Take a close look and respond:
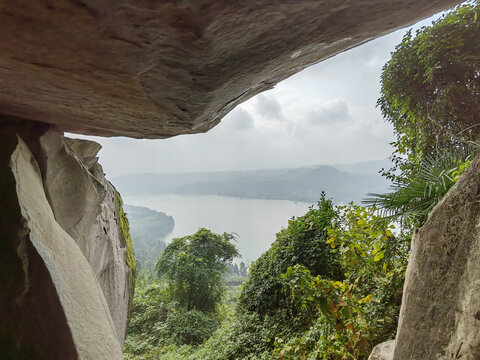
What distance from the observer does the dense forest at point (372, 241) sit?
313 centimetres

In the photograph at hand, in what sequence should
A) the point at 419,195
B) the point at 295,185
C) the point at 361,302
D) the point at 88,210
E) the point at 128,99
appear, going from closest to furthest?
the point at 128,99
the point at 419,195
the point at 361,302
the point at 88,210
the point at 295,185

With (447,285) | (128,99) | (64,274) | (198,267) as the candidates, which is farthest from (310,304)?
(198,267)

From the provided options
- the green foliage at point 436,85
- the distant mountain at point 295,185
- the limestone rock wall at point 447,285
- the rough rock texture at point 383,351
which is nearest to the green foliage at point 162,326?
the rough rock texture at point 383,351

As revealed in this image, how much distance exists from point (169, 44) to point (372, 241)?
4.21 meters

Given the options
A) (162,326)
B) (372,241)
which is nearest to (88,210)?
(372,241)

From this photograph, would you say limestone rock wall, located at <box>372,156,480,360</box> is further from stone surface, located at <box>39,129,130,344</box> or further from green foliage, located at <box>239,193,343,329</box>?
stone surface, located at <box>39,129,130,344</box>

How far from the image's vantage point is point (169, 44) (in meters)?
1.33

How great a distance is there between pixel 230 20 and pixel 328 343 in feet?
14.4

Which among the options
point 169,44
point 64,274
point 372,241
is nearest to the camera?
point 169,44

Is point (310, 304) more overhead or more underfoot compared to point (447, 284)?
more underfoot

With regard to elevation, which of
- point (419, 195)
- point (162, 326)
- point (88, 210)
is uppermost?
point (419, 195)

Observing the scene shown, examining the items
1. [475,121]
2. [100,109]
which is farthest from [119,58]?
[475,121]

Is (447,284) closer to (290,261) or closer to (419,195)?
(419,195)

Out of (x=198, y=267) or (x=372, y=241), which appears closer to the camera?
(x=372, y=241)
